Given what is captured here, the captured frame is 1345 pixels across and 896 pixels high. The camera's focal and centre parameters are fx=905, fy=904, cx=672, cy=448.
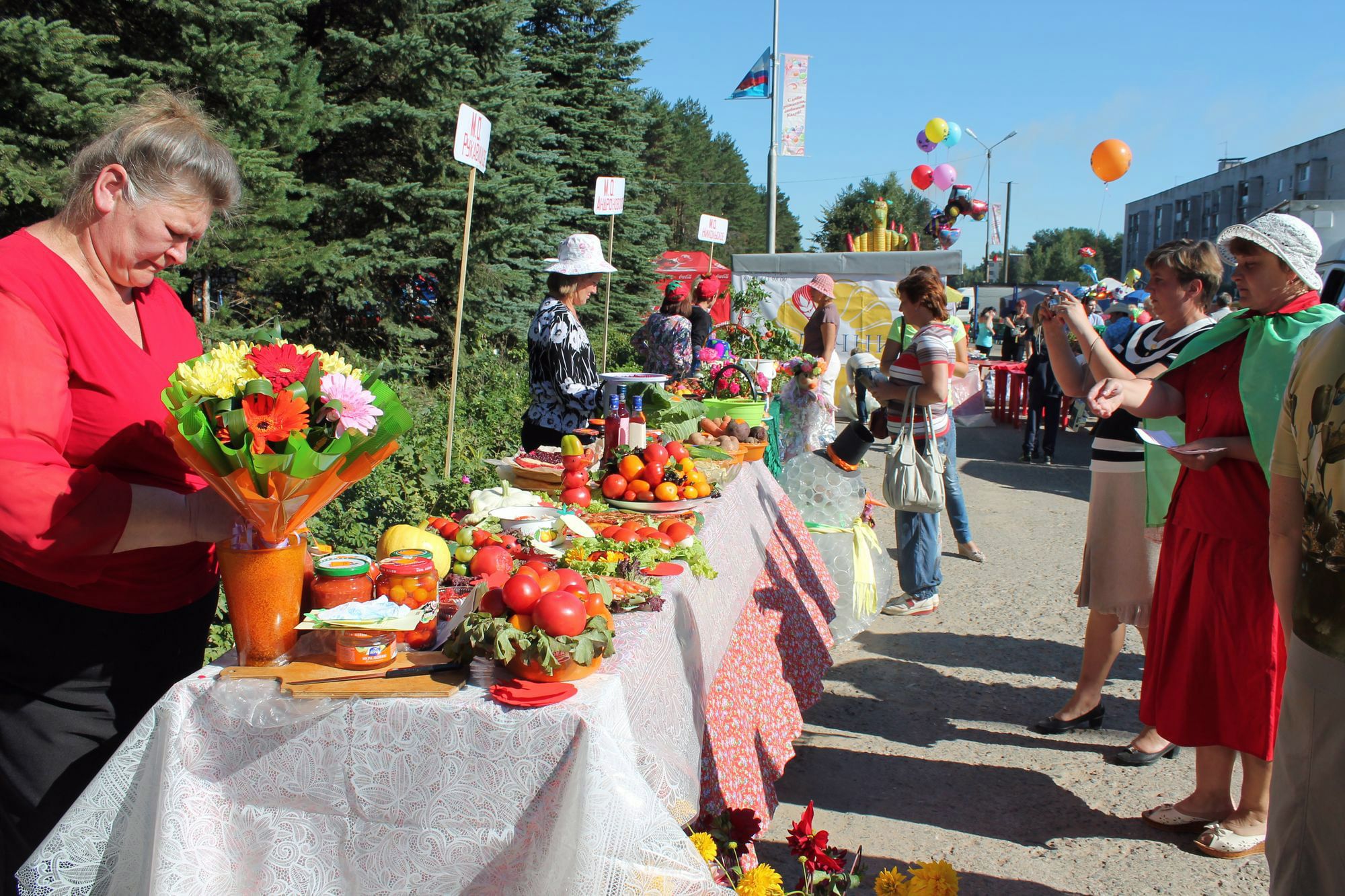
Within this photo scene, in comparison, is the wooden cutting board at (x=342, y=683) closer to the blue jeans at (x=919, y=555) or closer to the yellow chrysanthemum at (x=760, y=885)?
the yellow chrysanthemum at (x=760, y=885)

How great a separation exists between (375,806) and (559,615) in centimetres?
50

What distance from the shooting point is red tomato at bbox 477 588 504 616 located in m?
1.90

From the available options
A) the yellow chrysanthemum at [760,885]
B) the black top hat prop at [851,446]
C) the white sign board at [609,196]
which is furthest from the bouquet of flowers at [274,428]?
the white sign board at [609,196]

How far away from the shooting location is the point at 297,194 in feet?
31.2

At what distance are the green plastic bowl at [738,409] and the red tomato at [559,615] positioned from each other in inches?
121

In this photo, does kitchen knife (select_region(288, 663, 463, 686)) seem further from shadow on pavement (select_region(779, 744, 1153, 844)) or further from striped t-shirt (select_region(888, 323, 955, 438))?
striped t-shirt (select_region(888, 323, 955, 438))

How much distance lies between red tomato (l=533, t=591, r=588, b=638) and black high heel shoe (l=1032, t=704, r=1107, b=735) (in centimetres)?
302

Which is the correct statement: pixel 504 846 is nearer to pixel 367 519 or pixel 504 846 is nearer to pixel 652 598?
pixel 652 598

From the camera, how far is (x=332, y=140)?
1001cm

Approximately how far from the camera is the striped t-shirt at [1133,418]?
344cm

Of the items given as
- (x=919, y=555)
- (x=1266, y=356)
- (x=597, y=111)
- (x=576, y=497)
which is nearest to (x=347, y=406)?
(x=576, y=497)

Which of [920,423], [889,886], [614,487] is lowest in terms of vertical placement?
[889,886]

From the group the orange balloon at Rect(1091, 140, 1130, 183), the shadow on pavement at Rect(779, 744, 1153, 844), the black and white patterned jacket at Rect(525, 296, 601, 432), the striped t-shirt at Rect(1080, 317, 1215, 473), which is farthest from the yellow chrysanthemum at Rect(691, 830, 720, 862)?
the orange balloon at Rect(1091, 140, 1130, 183)

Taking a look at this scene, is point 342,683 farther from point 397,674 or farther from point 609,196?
point 609,196
